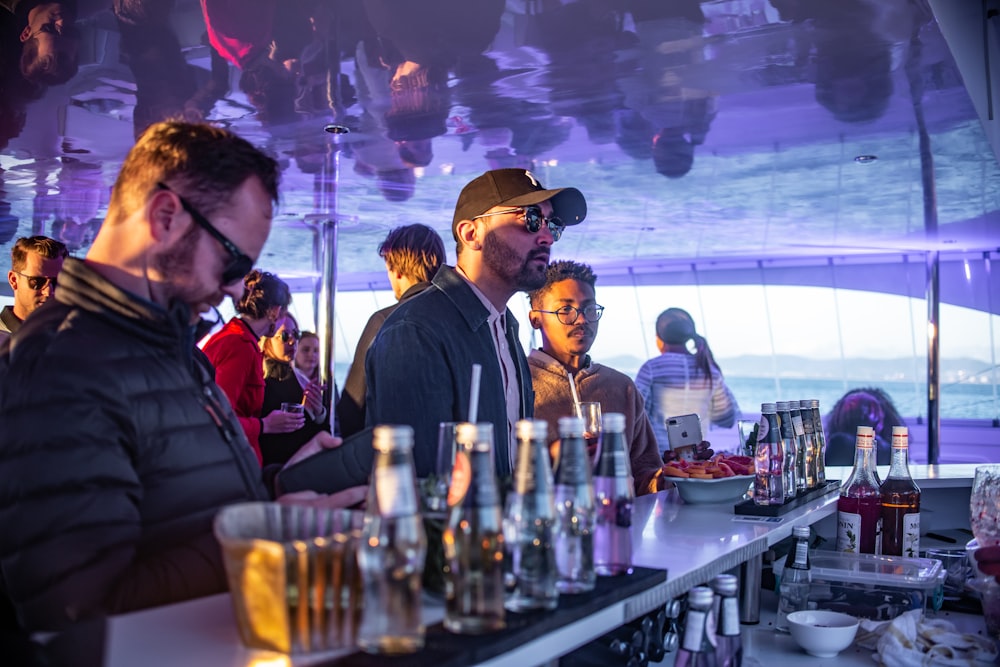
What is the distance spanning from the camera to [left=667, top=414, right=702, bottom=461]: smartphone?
2.84 metres

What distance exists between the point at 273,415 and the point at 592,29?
229 centimetres

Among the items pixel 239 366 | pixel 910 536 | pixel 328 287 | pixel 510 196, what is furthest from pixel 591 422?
pixel 328 287

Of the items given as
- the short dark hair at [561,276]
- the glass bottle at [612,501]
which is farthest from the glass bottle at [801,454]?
the glass bottle at [612,501]

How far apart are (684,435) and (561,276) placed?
1.00 metres

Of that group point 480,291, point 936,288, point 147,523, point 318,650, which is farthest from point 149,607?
point 936,288

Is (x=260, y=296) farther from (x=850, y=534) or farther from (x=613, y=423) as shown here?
(x=613, y=423)

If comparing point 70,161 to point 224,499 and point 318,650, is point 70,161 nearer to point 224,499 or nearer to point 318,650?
Result: point 224,499

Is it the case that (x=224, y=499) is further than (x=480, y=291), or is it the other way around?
(x=480, y=291)

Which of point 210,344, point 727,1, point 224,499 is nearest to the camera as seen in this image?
point 224,499

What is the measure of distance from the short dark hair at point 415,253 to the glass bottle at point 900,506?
5.77 ft

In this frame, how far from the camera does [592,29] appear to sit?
4129 mm

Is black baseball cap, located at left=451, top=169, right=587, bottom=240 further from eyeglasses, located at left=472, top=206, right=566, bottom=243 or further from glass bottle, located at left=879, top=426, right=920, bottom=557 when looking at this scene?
glass bottle, located at left=879, top=426, right=920, bottom=557

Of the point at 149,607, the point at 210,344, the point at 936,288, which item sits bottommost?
the point at 149,607

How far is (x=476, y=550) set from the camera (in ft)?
3.71
